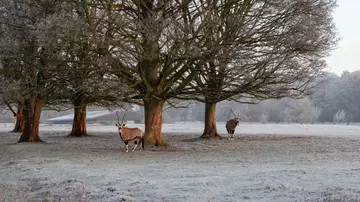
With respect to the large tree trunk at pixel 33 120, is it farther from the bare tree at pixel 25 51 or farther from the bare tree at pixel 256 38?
the bare tree at pixel 256 38

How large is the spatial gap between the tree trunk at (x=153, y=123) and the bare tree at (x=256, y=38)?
204cm

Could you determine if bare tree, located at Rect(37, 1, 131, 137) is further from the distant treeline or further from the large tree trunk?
the distant treeline

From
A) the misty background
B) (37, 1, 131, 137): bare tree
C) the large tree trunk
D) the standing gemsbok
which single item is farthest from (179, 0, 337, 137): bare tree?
the misty background

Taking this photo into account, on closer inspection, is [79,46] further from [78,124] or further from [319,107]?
[319,107]

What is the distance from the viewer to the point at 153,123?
A: 21.6 metres

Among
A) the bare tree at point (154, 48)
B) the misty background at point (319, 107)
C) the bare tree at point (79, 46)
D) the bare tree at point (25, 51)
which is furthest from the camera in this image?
the misty background at point (319, 107)

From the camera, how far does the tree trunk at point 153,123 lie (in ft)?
70.8

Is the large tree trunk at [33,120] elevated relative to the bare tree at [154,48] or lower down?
lower down

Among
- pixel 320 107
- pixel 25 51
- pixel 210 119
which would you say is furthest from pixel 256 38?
pixel 320 107

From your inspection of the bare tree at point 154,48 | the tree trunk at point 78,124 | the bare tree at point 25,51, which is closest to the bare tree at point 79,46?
the bare tree at point 154,48

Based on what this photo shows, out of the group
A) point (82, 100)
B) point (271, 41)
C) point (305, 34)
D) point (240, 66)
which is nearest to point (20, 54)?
point (82, 100)

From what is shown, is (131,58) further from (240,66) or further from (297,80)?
(297,80)

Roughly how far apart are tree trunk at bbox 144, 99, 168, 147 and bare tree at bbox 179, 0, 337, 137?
2.04 m

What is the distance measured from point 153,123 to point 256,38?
20.4 feet
